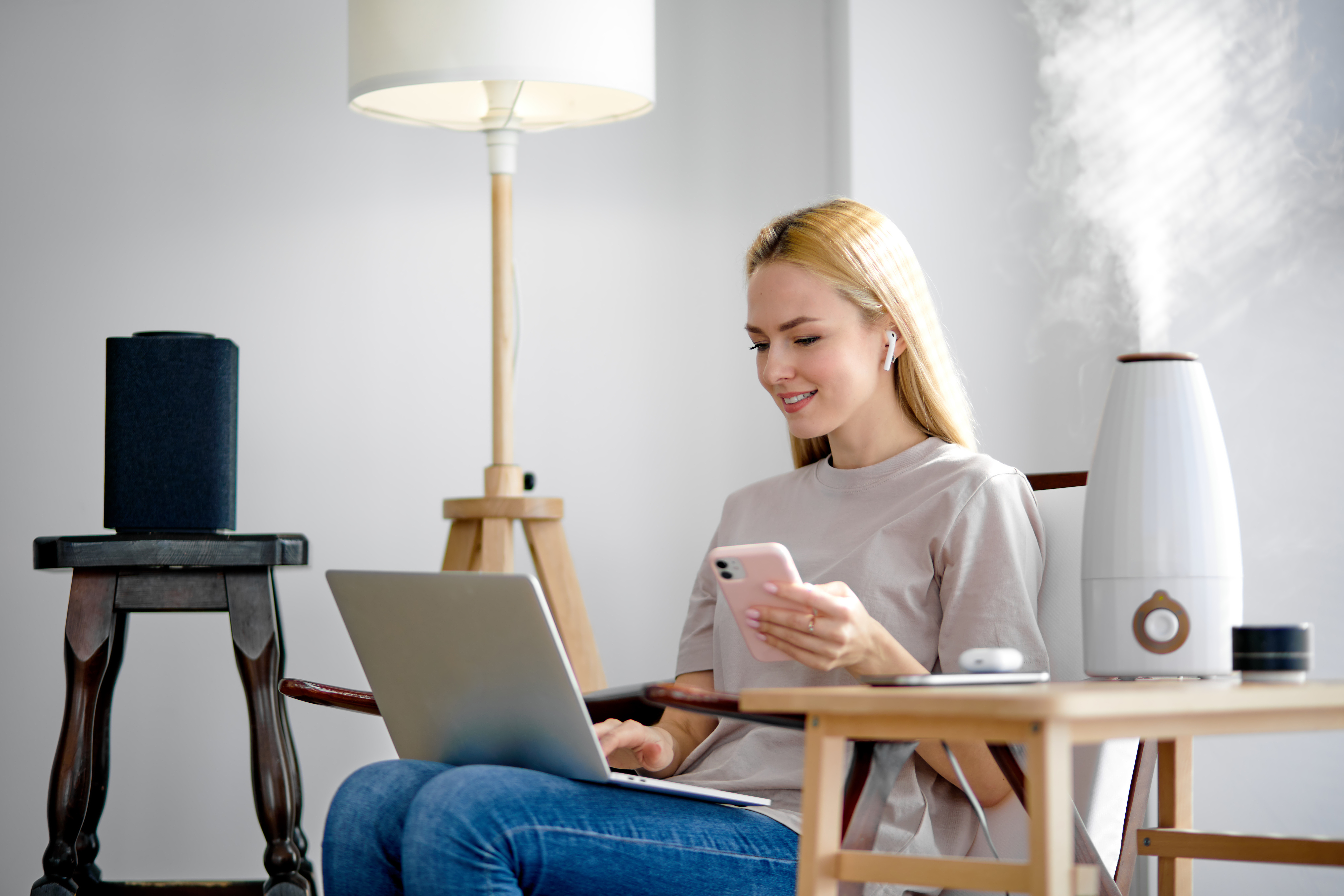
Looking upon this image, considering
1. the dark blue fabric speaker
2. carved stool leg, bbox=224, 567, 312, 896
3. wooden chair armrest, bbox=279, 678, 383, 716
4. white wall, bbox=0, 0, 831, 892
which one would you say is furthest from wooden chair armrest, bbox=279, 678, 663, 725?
white wall, bbox=0, 0, 831, 892

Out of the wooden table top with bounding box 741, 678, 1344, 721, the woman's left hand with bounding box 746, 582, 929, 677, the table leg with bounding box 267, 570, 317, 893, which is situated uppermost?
the woman's left hand with bounding box 746, 582, 929, 677

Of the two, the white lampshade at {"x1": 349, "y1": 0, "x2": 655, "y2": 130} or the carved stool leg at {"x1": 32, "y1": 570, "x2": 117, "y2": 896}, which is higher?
the white lampshade at {"x1": 349, "y1": 0, "x2": 655, "y2": 130}

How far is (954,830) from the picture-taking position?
129 centimetres

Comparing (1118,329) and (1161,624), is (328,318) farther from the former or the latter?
(1161,624)

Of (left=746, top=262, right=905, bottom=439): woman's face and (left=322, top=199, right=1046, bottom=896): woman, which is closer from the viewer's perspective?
(left=322, top=199, right=1046, bottom=896): woman

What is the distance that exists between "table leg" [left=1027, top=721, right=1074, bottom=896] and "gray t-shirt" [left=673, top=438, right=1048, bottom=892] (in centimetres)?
43

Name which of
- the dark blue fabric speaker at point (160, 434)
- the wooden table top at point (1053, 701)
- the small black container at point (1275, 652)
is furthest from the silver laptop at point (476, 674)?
the dark blue fabric speaker at point (160, 434)

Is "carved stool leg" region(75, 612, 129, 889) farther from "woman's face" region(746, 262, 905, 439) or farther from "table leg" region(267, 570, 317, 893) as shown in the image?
"woman's face" region(746, 262, 905, 439)

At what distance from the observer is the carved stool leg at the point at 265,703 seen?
2037 millimetres

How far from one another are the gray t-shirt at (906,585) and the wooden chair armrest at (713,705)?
27 centimetres

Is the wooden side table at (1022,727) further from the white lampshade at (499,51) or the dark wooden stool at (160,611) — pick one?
the white lampshade at (499,51)

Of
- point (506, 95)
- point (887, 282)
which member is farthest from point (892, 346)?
point (506, 95)

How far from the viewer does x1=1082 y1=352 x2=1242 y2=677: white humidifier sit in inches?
42.4

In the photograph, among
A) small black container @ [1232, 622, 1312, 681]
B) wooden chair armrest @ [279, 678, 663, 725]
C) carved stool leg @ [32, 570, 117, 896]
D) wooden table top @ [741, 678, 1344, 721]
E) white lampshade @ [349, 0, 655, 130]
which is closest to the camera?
wooden table top @ [741, 678, 1344, 721]
